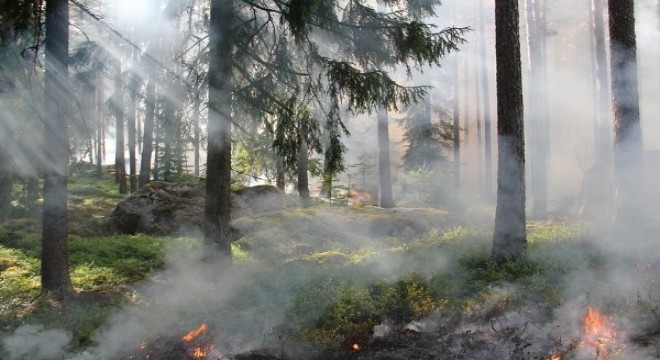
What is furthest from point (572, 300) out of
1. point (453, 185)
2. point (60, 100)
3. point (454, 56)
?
point (454, 56)

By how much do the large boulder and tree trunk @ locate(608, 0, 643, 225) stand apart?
11.4m

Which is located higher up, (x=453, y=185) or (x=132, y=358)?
(x=453, y=185)

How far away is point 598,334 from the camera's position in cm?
598

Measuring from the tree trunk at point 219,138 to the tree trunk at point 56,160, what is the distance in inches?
104

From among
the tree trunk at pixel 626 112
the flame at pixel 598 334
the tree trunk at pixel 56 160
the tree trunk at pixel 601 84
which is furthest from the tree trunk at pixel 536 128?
the tree trunk at pixel 56 160

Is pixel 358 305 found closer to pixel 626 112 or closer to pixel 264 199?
pixel 626 112

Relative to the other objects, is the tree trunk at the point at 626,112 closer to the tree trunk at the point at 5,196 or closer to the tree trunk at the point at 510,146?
the tree trunk at the point at 510,146

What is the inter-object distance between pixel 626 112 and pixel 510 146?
311 cm

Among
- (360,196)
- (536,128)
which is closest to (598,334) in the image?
(536,128)

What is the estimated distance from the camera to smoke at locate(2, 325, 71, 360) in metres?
6.39

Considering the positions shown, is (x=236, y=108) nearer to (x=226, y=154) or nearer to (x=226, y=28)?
(x=226, y=154)

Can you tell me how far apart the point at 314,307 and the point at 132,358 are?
282cm

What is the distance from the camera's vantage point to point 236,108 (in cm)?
959

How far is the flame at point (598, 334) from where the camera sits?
219 inches
